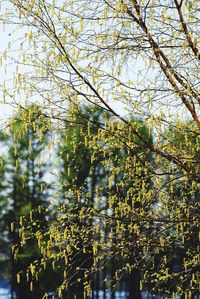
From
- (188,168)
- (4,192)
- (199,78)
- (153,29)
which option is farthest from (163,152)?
(4,192)

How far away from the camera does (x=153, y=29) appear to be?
25.3ft

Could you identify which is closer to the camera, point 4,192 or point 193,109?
point 193,109

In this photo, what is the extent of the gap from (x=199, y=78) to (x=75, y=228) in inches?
91.9

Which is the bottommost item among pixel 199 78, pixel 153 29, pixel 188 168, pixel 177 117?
pixel 188 168

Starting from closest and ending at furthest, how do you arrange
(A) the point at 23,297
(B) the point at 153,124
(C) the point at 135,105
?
(B) the point at 153,124
(C) the point at 135,105
(A) the point at 23,297

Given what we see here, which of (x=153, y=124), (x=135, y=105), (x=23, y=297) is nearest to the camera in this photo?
(x=153, y=124)

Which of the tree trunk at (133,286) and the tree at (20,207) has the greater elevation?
the tree at (20,207)

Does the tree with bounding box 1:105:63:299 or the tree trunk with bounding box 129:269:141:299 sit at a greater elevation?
the tree with bounding box 1:105:63:299

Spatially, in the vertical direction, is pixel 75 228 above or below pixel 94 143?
below

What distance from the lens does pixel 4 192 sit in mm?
27406

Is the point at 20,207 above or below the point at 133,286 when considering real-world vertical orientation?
above

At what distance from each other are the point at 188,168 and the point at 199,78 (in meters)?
1.07

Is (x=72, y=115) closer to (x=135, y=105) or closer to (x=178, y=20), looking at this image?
(x=135, y=105)

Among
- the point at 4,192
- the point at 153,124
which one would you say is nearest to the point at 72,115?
the point at 153,124
